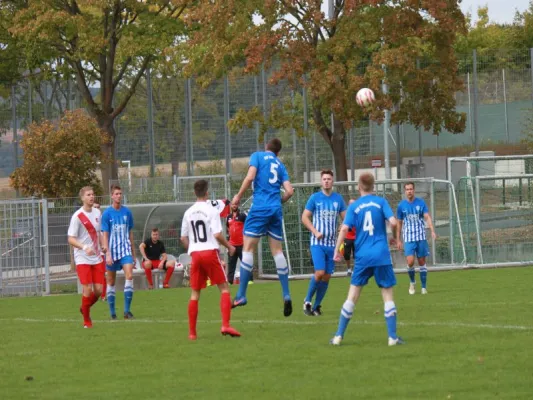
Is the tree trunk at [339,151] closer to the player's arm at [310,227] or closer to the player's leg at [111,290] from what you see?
the player's leg at [111,290]

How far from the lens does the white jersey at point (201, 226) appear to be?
13.4 meters

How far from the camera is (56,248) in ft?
98.0

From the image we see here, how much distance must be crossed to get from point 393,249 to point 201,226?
57.2 feet

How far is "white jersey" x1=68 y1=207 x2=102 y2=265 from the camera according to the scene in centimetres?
1631

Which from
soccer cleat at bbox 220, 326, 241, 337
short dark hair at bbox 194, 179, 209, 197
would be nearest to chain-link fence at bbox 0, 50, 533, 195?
soccer cleat at bbox 220, 326, 241, 337

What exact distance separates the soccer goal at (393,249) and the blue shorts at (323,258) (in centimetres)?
1342

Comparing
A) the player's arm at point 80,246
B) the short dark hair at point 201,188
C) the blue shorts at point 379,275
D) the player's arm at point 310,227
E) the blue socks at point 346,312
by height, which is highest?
the short dark hair at point 201,188

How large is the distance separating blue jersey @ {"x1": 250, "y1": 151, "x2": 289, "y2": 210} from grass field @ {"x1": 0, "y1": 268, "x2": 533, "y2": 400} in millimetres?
1675

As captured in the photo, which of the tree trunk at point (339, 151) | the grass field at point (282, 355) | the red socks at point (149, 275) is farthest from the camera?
the tree trunk at point (339, 151)

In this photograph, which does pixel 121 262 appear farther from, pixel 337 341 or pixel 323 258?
pixel 337 341

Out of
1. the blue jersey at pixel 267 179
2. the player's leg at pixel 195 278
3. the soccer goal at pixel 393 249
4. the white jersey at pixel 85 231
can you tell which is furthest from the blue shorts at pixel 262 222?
the soccer goal at pixel 393 249

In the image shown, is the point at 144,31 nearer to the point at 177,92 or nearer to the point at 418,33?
the point at 177,92

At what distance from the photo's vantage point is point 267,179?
51.2 feet

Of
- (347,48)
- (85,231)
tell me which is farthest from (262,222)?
(347,48)
